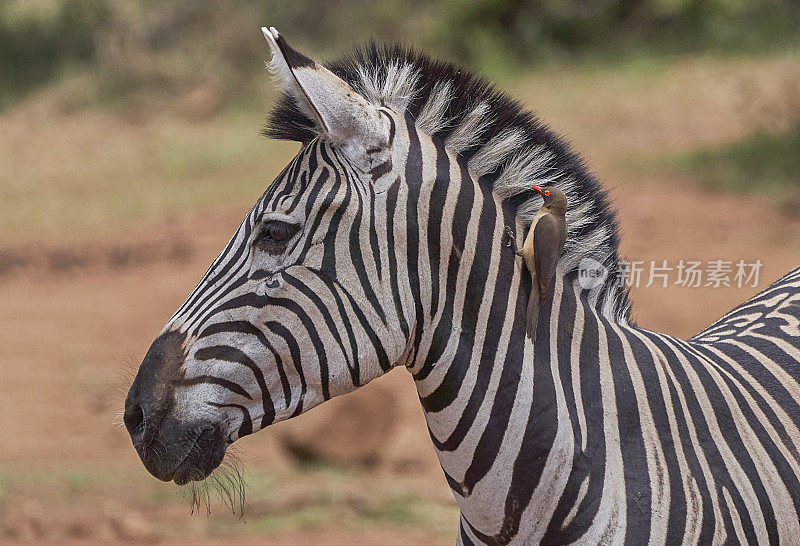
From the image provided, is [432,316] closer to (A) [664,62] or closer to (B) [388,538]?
(B) [388,538]

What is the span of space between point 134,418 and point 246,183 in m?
12.5

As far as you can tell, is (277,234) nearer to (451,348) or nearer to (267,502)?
(451,348)

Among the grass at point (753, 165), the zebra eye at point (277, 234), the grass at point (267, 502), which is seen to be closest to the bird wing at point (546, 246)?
the zebra eye at point (277, 234)

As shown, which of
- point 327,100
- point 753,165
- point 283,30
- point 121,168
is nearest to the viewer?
point 327,100

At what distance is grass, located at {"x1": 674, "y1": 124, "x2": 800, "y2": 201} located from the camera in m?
12.1

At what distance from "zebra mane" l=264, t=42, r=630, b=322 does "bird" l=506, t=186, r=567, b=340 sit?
10 cm

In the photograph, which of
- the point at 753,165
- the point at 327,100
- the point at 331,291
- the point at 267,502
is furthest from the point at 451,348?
the point at 753,165

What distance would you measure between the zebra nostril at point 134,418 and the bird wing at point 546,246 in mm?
1086

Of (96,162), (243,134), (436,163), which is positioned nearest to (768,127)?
(243,134)

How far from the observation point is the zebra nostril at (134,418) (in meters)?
2.29

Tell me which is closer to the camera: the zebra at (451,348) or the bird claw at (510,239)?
the zebra at (451,348)

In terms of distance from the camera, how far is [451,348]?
236 cm

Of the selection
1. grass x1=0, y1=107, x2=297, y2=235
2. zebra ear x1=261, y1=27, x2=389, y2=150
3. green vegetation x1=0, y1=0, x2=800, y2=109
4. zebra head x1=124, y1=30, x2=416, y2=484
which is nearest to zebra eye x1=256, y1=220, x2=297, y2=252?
zebra head x1=124, y1=30, x2=416, y2=484

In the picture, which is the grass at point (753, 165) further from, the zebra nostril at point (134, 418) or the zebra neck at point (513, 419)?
the zebra nostril at point (134, 418)
